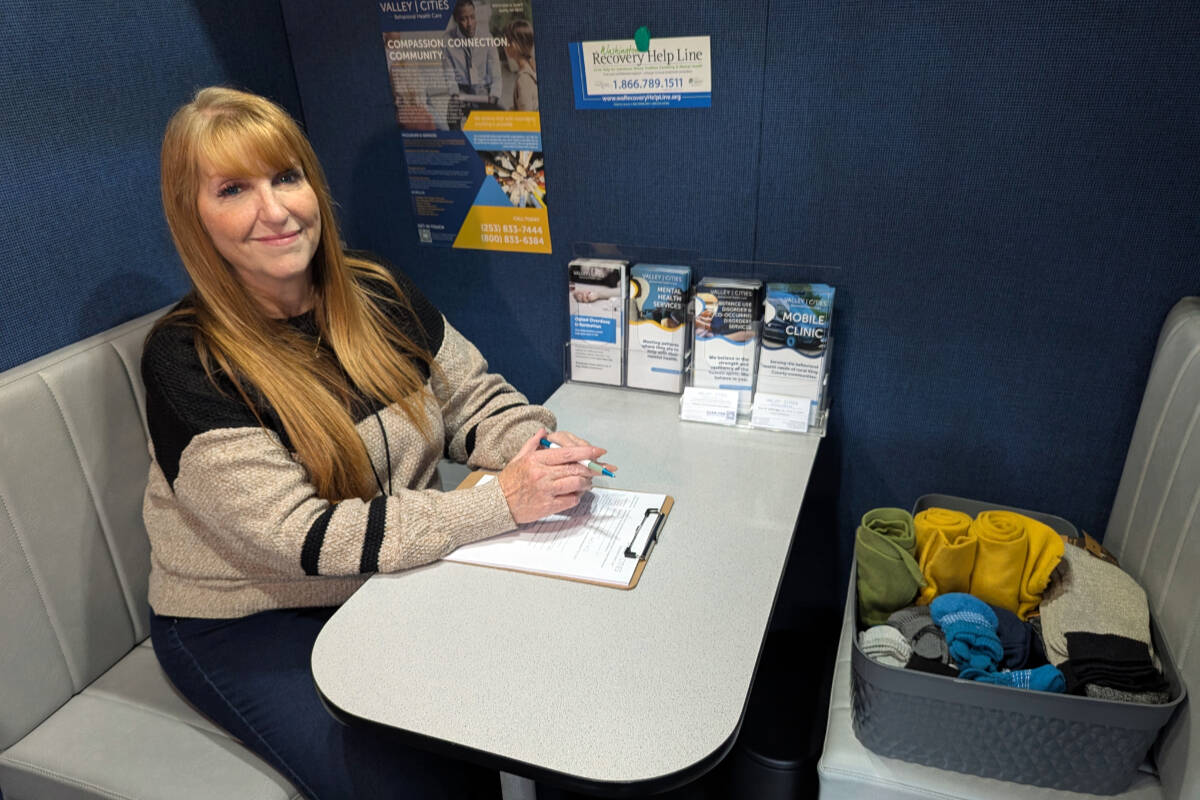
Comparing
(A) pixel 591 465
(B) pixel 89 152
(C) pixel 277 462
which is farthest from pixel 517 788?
(B) pixel 89 152

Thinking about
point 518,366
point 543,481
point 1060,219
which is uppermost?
point 1060,219

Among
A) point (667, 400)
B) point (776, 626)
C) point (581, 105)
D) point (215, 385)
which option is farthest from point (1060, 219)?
point (215, 385)

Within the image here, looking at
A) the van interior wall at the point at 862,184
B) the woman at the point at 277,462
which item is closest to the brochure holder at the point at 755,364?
the van interior wall at the point at 862,184

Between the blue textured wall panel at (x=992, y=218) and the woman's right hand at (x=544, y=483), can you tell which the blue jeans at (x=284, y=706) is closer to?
the woman's right hand at (x=544, y=483)

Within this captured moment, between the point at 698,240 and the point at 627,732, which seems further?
the point at 698,240

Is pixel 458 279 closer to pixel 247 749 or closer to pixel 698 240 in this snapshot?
pixel 698 240

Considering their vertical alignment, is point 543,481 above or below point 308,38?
below

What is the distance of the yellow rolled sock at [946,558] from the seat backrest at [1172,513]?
0.27 meters

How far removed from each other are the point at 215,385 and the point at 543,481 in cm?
54

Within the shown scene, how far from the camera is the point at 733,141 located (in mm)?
1577

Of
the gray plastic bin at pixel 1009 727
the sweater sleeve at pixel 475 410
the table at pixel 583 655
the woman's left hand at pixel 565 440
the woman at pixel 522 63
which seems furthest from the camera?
the woman at pixel 522 63

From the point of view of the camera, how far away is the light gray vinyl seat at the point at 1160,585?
1055mm

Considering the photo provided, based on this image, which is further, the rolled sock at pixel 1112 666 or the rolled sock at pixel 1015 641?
the rolled sock at pixel 1015 641

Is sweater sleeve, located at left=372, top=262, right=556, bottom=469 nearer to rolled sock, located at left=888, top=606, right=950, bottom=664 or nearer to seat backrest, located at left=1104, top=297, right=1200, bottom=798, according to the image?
rolled sock, located at left=888, top=606, right=950, bottom=664
